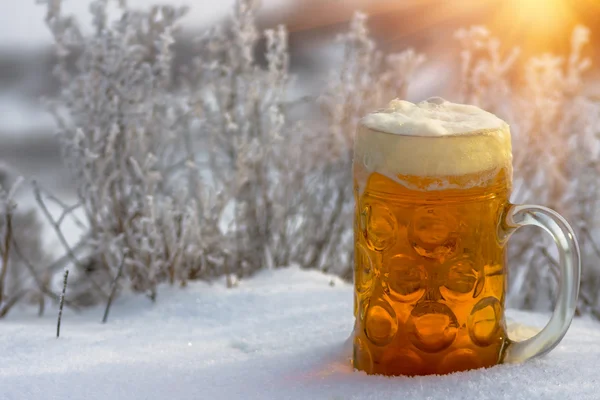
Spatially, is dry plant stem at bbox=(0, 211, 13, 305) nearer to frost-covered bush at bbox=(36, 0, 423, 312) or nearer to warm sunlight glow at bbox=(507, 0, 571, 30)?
frost-covered bush at bbox=(36, 0, 423, 312)

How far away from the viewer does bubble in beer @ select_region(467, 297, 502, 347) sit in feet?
4.02

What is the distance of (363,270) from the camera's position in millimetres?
1265

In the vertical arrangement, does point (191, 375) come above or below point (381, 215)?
below

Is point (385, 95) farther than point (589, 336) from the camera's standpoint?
Yes

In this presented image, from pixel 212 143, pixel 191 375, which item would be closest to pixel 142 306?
pixel 212 143

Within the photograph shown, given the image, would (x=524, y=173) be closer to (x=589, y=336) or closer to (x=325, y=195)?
(x=325, y=195)

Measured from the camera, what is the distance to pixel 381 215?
1213 mm

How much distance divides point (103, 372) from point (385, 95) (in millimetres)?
1551

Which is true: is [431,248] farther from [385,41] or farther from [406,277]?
[385,41]

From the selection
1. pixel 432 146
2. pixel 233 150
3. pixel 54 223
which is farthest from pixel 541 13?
pixel 432 146

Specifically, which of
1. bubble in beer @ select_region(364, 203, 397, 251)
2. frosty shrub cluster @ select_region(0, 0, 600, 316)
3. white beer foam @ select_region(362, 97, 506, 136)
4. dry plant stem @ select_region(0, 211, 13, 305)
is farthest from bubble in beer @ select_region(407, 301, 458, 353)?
dry plant stem @ select_region(0, 211, 13, 305)

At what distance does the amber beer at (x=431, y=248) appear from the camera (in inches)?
46.3

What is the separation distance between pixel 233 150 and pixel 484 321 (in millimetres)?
1257

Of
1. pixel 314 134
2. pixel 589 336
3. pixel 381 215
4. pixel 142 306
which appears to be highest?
pixel 381 215
